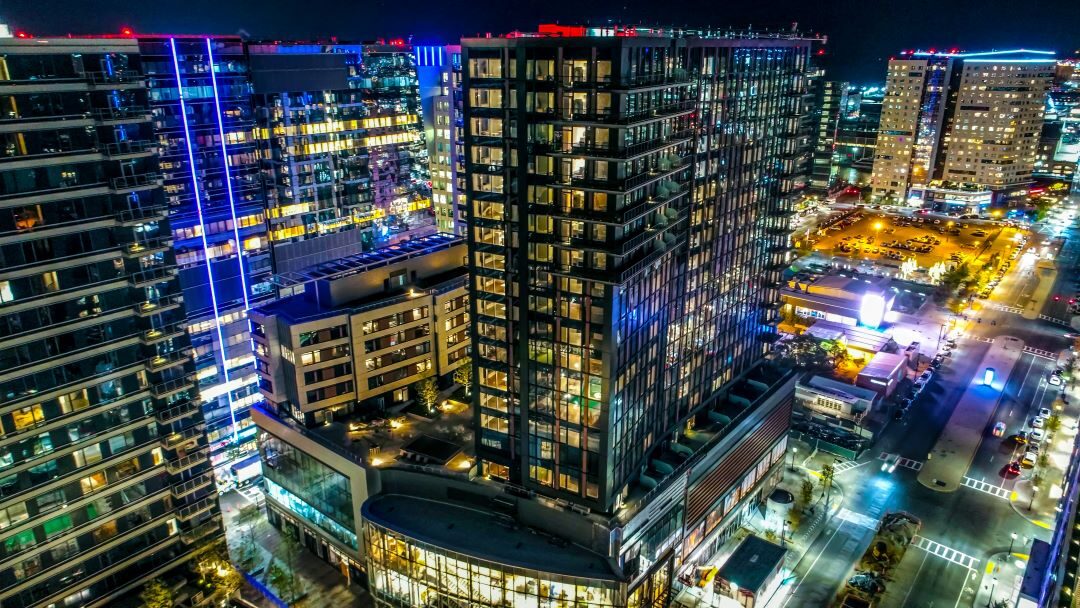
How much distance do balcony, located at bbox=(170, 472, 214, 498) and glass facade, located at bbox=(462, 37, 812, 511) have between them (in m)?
27.1

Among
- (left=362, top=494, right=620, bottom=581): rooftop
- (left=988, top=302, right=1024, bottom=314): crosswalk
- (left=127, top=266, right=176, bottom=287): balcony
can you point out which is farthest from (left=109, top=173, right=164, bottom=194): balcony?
(left=988, top=302, right=1024, bottom=314): crosswalk

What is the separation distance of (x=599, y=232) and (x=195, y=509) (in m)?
47.4

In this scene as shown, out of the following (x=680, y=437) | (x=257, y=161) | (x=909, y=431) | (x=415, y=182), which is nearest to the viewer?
(x=680, y=437)

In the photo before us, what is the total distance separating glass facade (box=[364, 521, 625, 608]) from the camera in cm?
6538

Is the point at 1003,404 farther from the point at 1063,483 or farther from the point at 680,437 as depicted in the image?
the point at 680,437

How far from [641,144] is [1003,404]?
9899 centimetres

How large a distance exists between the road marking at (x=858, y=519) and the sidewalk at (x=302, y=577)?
202 ft

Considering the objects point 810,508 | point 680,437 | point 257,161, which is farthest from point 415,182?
point 810,508

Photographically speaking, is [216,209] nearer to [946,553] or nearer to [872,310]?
[946,553]

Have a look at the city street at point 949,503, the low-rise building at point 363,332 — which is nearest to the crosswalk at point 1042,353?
the city street at point 949,503

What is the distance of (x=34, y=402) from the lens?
56.3 m

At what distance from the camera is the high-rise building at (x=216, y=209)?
9181cm

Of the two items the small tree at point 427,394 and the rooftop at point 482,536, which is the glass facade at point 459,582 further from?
the small tree at point 427,394

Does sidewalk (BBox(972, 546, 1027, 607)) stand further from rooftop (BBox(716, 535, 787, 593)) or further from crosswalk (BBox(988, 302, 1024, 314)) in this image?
crosswalk (BBox(988, 302, 1024, 314))
